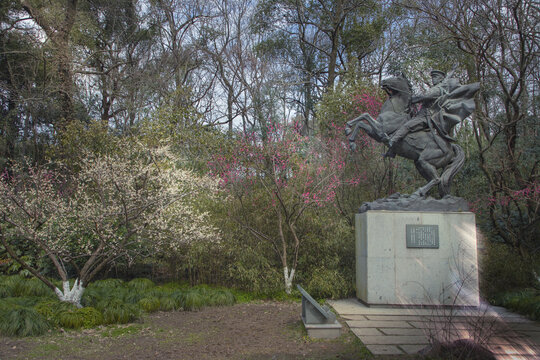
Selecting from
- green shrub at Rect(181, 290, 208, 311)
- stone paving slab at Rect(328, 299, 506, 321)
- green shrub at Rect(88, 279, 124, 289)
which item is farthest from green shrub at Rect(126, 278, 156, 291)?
stone paving slab at Rect(328, 299, 506, 321)

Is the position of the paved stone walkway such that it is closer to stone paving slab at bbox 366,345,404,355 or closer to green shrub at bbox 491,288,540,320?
stone paving slab at bbox 366,345,404,355

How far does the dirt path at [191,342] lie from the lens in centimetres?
401

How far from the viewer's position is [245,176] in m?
8.73

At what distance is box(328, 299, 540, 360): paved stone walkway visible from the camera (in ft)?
11.2

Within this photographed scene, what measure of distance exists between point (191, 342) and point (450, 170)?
5003 mm

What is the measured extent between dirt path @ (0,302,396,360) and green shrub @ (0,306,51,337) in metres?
0.15

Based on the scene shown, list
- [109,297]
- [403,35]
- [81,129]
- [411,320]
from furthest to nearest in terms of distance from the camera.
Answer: [403,35], [81,129], [109,297], [411,320]

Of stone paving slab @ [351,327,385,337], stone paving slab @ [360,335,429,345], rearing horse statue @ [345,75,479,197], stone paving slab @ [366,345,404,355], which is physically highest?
rearing horse statue @ [345,75,479,197]

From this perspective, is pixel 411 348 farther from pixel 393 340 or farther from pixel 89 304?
pixel 89 304

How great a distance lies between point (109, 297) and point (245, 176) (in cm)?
378

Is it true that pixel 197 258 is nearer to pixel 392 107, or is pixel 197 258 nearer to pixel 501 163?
pixel 392 107

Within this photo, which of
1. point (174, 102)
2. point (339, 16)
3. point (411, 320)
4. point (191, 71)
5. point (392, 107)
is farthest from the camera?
point (191, 71)

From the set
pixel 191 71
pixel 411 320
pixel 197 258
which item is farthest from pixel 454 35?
pixel 191 71

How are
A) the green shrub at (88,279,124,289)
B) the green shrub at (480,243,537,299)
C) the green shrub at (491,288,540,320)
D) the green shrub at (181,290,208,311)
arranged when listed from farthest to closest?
1. the green shrub at (88,279,124,289)
2. the green shrub at (480,243,537,299)
3. the green shrub at (181,290,208,311)
4. the green shrub at (491,288,540,320)
